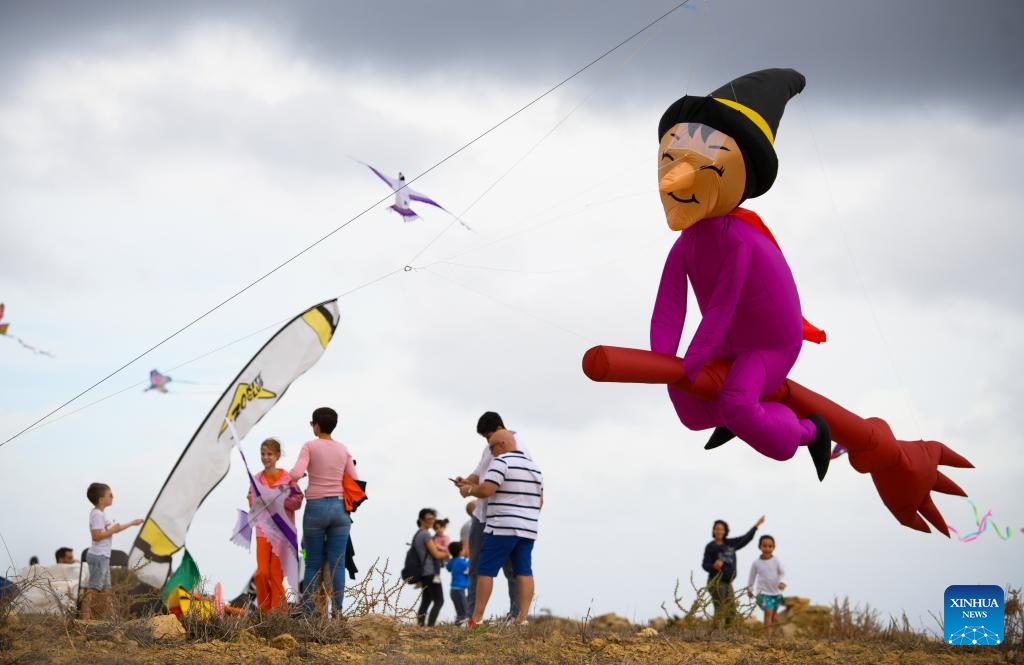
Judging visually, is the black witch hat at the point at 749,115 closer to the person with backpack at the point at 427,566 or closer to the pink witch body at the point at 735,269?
the pink witch body at the point at 735,269

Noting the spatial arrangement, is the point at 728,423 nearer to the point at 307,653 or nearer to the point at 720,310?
the point at 720,310

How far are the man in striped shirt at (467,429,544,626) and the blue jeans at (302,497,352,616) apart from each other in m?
0.92

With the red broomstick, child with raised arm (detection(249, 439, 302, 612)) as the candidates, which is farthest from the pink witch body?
child with raised arm (detection(249, 439, 302, 612))

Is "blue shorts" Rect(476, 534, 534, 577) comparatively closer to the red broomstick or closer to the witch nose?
the red broomstick

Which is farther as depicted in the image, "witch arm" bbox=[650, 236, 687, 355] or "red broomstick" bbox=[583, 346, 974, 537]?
"witch arm" bbox=[650, 236, 687, 355]

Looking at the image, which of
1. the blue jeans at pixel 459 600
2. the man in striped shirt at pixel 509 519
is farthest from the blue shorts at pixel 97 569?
the blue jeans at pixel 459 600

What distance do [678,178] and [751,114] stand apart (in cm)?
61

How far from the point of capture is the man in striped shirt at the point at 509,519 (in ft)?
26.8

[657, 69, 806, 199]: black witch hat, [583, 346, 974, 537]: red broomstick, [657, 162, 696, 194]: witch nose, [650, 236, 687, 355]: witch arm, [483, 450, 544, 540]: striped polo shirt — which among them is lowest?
[483, 450, 544, 540]: striped polo shirt

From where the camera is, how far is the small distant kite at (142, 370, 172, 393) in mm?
8039

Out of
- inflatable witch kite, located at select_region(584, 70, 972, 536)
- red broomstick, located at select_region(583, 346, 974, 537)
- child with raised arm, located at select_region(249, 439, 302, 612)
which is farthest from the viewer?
child with raised arm, located at select_region(249, 439, 302, 612)

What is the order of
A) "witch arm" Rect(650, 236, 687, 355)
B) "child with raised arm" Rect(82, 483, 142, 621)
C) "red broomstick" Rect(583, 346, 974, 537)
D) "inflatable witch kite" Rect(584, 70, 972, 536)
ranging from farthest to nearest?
"child with raised arm" Rect(82, 483, 142, 621)
"witch arm" Rect(650, 236, 687, 355)
"inflatable witch kite" Rect(584, 70, 972, 536)
"red broomstick" Rect(583, 346, 974, 537)

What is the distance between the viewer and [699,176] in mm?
6812

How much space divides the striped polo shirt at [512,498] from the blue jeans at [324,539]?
1.00 m
